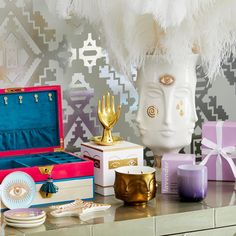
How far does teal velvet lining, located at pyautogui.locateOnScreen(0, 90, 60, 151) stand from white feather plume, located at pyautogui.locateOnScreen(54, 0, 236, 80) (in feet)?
0.82

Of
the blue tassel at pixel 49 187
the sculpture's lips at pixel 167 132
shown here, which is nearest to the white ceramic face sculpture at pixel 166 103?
the sculpture's lips at pixel 167 132

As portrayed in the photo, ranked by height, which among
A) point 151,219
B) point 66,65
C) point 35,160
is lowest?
point 151,219

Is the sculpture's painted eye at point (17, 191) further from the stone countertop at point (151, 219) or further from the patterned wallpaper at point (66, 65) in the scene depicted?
the patterned wallpaper at point (66, 65)

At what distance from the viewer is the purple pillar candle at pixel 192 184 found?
6.66ft

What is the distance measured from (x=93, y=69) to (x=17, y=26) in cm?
29

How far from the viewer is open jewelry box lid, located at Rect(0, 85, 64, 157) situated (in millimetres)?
2172

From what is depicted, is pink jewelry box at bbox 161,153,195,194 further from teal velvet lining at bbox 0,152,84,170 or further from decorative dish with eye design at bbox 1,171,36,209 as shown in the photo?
decorative dish with eye design at bbox 1,171,36,209

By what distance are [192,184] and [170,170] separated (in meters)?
0.11

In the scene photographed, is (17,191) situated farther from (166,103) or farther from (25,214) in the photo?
(166,103)

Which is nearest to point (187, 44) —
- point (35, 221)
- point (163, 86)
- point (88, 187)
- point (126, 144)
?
point (163, 86)

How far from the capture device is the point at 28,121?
2219 millimetres

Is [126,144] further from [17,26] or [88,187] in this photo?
[17,26]

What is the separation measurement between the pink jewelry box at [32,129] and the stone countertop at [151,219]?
0.17m

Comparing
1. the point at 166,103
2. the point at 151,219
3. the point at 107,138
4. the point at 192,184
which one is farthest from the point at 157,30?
the point at 151,219
